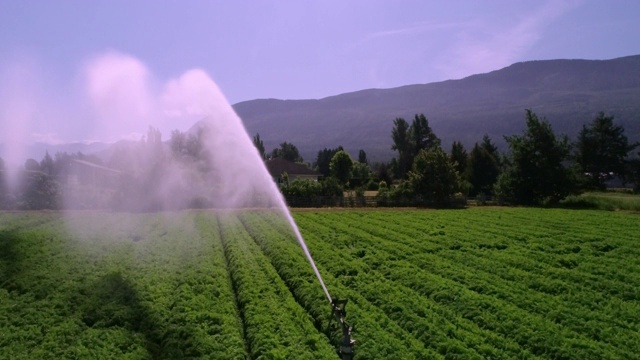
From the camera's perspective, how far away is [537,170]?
183 feet

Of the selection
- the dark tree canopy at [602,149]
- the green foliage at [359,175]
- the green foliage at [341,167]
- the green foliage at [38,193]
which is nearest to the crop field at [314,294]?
the green foliage at [38,193]

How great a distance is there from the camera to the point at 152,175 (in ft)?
152

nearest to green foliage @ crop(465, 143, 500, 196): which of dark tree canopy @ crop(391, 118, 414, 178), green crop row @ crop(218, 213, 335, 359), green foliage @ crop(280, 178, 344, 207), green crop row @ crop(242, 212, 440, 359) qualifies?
dark tree canopy @ crop(391, 118, 414, 178)

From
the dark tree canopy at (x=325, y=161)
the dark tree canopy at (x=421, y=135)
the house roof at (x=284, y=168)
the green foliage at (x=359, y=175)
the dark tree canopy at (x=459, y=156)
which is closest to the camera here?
the dark tree canopy at (x=459, y=156)

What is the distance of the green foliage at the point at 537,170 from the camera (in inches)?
2179

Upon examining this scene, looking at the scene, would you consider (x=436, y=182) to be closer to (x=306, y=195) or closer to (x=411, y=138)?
(x=306, y=195)

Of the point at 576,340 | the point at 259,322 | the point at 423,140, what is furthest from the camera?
the point at 423,140

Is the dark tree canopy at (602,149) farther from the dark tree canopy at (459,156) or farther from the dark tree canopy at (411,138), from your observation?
the dark tree canopy at (411,138)

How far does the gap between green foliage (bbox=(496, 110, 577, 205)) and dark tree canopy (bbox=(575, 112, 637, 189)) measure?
30.9m

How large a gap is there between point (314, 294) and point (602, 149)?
8503 centimetres

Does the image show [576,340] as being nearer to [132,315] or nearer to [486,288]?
[486,288]

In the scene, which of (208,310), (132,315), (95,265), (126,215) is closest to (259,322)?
(208,310)

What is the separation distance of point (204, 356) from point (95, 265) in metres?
10.2

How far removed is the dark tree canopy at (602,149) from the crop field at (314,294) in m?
65.5
